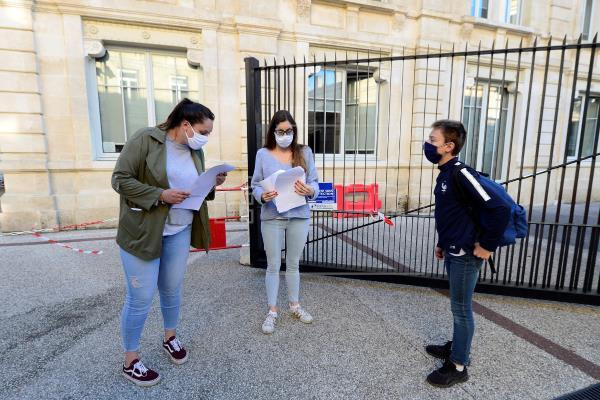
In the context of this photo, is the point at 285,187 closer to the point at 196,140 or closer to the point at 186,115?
the point at 196,140

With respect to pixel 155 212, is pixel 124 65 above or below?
above

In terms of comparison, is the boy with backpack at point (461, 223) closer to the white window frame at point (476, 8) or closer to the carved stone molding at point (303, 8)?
the carved stone molding at point (303, 8)

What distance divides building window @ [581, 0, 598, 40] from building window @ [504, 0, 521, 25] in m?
2.78

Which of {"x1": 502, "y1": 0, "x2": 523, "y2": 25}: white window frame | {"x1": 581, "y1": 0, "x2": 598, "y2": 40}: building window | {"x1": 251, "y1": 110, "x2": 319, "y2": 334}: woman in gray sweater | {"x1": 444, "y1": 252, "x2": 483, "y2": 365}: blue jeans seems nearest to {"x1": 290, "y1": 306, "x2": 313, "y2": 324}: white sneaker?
{"x1": 251, "y1": 110, "x2": 319, "y2": 334}: woman in gray sweater

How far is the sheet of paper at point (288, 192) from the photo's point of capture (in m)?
2.81

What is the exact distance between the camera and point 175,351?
2645 millimetres

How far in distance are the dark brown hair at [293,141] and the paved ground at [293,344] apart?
1552mm

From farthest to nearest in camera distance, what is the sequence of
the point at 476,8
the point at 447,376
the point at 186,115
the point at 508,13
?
the point at 508,13 < the point at 476,8 < the point at 447,376 < the point at 186,115

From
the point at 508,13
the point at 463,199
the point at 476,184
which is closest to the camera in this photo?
the point at 476,184

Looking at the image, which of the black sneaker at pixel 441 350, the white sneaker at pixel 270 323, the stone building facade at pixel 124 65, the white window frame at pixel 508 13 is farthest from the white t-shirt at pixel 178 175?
the white window frame at pixel 508 13

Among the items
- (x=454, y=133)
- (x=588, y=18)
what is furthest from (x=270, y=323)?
(x=588, y=18)

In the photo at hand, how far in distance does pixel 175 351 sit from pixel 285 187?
1.57 meters

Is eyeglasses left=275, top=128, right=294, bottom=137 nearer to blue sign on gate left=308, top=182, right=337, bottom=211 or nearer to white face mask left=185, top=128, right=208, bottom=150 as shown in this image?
white face mask left=185, top=128, right=208, bottom=150

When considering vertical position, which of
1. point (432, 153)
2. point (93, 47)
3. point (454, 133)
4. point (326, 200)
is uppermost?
point (93, 47)
